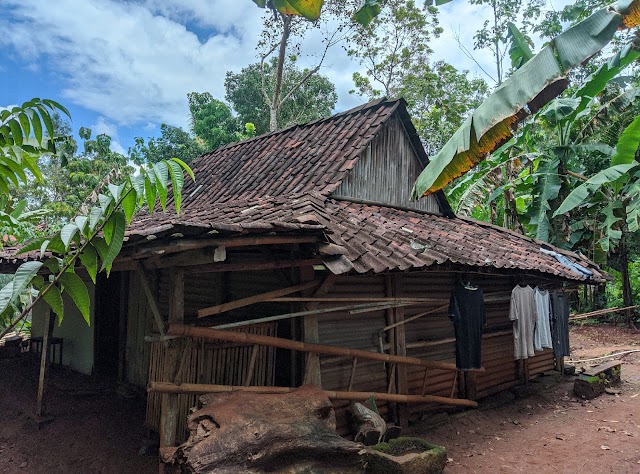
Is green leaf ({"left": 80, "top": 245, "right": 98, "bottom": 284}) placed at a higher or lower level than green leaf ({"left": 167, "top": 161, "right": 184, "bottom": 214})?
lower

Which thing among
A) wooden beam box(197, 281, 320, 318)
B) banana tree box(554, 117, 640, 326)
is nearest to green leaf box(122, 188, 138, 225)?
wooden beam box(197, 281, 320, 318)

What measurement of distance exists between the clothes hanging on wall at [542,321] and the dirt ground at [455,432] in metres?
1.06

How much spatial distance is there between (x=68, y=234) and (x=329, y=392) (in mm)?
3974

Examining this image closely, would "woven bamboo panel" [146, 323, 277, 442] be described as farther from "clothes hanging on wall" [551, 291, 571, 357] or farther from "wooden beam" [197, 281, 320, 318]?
"clothes hanging on wall" [551, 291, 571, 357]

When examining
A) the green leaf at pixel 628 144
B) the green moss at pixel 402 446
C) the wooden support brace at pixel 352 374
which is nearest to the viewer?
the green moss at pixel 402 446

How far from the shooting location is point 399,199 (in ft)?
27.6

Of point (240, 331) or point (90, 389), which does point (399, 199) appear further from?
point (90, 389)

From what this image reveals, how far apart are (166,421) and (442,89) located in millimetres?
19712

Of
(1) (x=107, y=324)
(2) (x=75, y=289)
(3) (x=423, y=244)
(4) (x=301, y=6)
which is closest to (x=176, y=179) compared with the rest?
(2) (x=75, y=289)

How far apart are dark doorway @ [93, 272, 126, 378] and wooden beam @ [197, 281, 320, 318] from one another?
406 centimetres

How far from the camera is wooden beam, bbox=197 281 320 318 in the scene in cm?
444

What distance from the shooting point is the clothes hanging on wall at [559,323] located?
27.3 feet

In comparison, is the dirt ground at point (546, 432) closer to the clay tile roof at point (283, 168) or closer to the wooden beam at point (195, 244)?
the wooden beam at point (195, 244)

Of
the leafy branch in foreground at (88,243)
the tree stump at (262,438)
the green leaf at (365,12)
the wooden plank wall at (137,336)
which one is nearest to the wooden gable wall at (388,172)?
the green leaf at (365,12)
